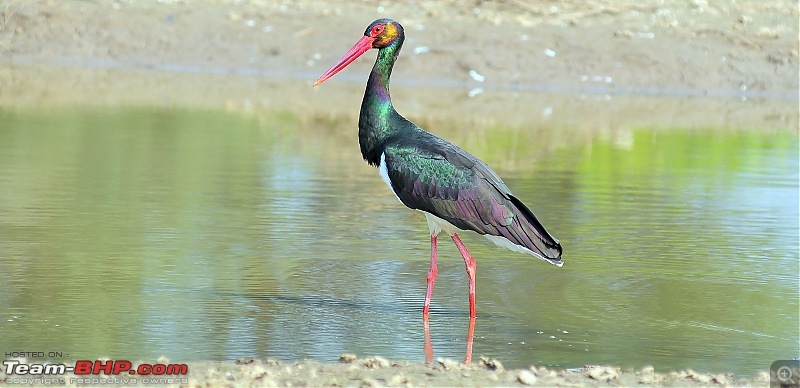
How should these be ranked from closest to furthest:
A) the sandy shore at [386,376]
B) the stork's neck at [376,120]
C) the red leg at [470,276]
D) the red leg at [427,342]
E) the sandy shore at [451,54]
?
the sandy shore at [386,376], the red leg at [427,342], the red leg at [470,276], the stork's neck at [376,120], the sandy shore at [451,54]

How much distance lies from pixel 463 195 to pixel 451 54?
535 inches

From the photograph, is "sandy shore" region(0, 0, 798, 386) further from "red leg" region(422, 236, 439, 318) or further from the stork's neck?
"red leg" region(422, 236, 439, 318)

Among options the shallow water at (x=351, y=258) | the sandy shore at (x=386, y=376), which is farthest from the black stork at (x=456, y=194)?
the sandy shore at (x=386, y=376)

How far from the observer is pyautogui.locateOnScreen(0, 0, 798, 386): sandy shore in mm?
18000

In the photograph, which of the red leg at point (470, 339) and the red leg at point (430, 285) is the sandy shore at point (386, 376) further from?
the red leg at point (430, 285)

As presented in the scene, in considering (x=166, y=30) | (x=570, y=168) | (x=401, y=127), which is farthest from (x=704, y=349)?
(x=166, y=30)

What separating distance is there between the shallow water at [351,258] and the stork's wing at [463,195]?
420 millimetres

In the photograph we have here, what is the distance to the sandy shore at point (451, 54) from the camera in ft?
59.1

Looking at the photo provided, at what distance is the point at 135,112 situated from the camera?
48.9 ft

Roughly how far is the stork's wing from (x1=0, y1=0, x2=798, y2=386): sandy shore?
404 inches

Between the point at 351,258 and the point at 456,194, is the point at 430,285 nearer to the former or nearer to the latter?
the point at 456,194

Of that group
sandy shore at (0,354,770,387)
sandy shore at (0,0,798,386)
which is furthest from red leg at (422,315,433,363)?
sandy shore at (0,0,798,386)

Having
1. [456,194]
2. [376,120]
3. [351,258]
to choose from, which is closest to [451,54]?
[351,258]

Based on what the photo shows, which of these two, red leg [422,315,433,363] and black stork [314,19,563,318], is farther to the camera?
black stork [314,19,563,318]
